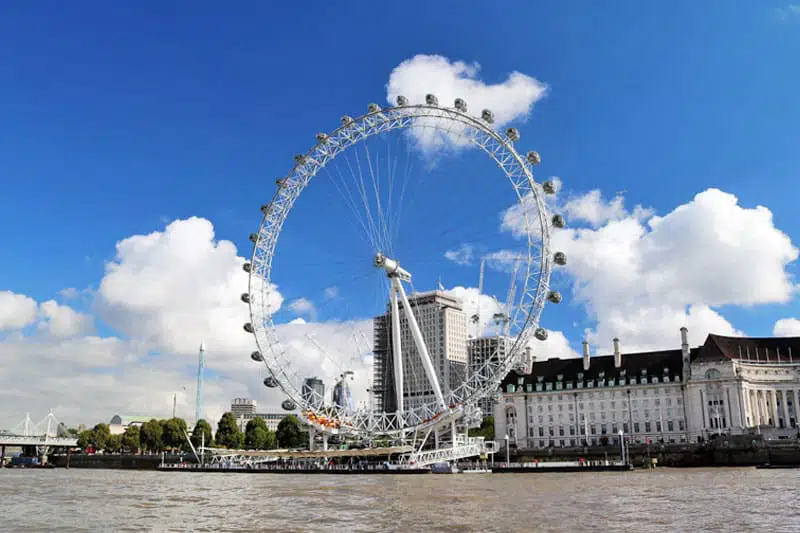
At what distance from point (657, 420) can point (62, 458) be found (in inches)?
4053

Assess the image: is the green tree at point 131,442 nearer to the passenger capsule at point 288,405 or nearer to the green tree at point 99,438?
the green tree at point 99,438

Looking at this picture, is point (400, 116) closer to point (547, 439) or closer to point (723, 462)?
point (723, 462)

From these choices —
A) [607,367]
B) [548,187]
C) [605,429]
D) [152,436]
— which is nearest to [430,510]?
[548,187]

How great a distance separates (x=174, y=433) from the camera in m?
142

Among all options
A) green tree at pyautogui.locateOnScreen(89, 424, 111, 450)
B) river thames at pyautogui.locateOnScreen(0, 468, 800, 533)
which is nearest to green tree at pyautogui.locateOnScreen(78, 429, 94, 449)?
green tree at pyautogui.locateOnScreen(89, 424, 111, 450)

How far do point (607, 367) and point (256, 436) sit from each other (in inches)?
2372

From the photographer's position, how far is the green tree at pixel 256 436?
133 meters

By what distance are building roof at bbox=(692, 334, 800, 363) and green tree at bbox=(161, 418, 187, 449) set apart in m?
89.7

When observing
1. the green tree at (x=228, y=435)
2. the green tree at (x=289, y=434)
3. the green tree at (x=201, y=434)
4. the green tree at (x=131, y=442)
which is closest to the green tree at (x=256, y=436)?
the green tree at (x=228, y=435)

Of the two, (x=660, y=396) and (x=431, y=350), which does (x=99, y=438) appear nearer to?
(x=431, y=350)

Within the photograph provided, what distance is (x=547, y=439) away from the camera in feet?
392

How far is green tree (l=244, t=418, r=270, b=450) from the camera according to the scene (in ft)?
437

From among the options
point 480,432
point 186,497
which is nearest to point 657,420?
point 480,432

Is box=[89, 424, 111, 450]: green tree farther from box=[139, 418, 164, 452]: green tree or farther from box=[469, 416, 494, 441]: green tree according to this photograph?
box=[469, 416, 494, 441]: green tree
